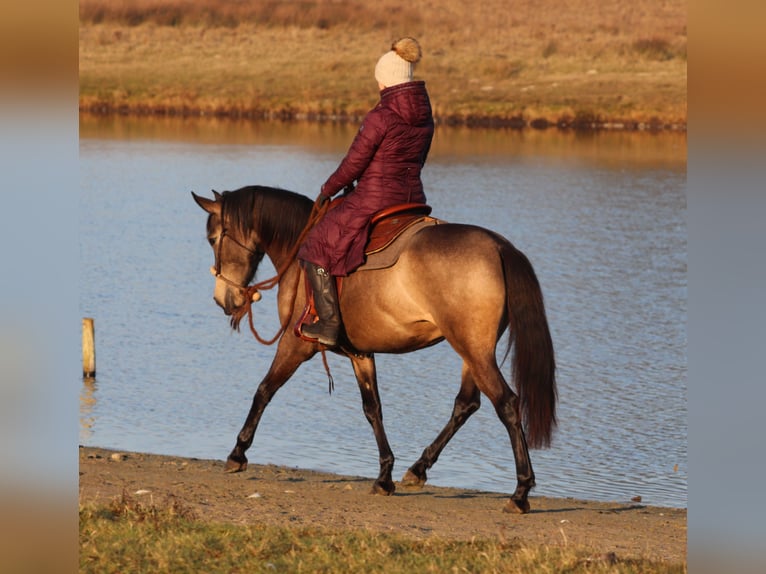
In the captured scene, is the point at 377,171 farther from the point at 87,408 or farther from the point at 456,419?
the point at 87,408

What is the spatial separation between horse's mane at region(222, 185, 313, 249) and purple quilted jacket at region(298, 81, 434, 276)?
542mm

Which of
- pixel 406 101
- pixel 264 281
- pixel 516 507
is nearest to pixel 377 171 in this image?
pixel 406 101

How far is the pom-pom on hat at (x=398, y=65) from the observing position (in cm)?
855

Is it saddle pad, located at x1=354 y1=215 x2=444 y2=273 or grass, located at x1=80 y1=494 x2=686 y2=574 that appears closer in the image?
grass, located at x1=80 y1=494 x2=686 y2=574

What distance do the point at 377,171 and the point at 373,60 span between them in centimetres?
4800

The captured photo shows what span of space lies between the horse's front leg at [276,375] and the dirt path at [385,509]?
284 millimetres

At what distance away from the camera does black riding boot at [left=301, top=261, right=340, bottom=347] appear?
29.2 feet

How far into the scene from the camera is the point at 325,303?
8.93 m

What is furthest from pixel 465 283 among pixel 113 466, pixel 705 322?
pixel 705 322

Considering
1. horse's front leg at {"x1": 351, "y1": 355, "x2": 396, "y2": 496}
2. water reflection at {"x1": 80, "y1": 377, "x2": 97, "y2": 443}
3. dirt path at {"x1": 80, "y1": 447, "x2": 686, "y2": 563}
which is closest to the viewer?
dirt path at {"x1": 80, "y1": 447, "x2": 686, "y2": 563}

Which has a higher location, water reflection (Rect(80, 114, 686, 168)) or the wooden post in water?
water reflection (Rect(80, 114, 686, 168))

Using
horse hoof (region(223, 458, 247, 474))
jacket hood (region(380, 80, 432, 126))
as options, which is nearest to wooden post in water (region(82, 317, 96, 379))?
horse hoof (region(223, 458, 247, 474))

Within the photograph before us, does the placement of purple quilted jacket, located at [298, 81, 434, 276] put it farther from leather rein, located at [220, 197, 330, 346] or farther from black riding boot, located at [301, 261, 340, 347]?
leather rein, located at [220, 197, 330, 346]

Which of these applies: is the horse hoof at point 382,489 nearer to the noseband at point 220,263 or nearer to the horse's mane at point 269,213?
the noseband at point 220,263
